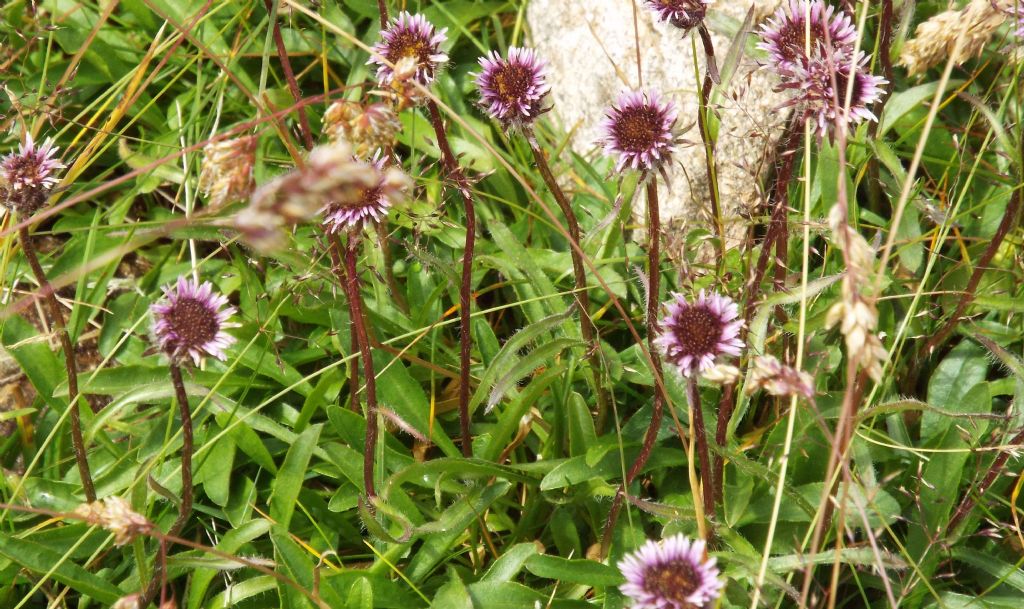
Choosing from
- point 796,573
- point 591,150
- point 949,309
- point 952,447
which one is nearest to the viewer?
point 796,573

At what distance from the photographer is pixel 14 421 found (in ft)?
11.4

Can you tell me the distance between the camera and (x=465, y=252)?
9.12 ft

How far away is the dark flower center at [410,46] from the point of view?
2.47 metres

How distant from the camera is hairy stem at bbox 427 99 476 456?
257 cm

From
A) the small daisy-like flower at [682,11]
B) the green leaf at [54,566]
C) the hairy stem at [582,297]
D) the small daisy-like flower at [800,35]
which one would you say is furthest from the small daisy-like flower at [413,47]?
the green leaf at [54,566]

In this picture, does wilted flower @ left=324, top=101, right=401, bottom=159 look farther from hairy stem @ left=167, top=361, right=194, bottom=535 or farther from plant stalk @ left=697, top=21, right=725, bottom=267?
plant stalk @ left=697, top=21, right=725, bottom=267

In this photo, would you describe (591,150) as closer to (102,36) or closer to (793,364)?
(793,364)

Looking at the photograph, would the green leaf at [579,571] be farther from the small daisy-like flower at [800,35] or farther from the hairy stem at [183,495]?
the small daisy-like flower at [800,35]

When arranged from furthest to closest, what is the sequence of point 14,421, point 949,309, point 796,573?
point 14,421 → point 949,309 → point 796,573

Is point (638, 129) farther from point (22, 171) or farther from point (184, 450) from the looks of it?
point (22, 171)

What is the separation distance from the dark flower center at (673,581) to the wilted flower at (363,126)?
3.70 ft

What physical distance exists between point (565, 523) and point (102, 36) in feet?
9.70

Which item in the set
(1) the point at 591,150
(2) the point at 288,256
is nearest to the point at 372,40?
(1) the point at 591,150

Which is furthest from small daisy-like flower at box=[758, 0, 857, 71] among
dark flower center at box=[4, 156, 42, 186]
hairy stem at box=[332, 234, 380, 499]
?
dark flower center at box=[4, 156, 42, 186]
